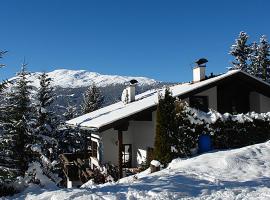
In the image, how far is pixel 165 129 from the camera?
1688cm

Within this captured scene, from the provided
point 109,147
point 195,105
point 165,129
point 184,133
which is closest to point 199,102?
point 195,105

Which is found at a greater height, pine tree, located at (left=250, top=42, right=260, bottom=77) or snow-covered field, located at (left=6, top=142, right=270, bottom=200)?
pine tree, located at (left=250, top=42, right=260, bottom=77)

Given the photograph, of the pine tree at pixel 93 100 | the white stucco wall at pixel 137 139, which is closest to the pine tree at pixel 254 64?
the pine tree at pixel 93 100

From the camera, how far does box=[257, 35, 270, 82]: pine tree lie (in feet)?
174

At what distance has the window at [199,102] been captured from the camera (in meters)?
24.3

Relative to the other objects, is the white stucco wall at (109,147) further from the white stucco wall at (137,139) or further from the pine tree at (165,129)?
the pine tree at (165,129)

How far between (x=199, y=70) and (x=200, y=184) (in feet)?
52.5

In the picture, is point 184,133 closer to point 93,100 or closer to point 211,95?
point 211,95

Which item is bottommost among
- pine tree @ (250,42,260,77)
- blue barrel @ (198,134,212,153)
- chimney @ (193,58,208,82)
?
blue barrel @ (198,134,212,153)

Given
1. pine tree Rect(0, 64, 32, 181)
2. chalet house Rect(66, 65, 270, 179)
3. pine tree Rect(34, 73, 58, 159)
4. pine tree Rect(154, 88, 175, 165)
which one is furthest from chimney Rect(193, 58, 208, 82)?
pine tree Rect(0, 64, 32, 181)

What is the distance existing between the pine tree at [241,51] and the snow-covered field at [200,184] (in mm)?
41656

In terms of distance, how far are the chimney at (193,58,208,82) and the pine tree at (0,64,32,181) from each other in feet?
38.0

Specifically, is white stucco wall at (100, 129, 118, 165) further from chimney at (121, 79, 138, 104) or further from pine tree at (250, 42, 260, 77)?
pine tree at (250, 42, 260, 77)

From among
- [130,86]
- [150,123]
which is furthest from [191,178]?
[130,86]
